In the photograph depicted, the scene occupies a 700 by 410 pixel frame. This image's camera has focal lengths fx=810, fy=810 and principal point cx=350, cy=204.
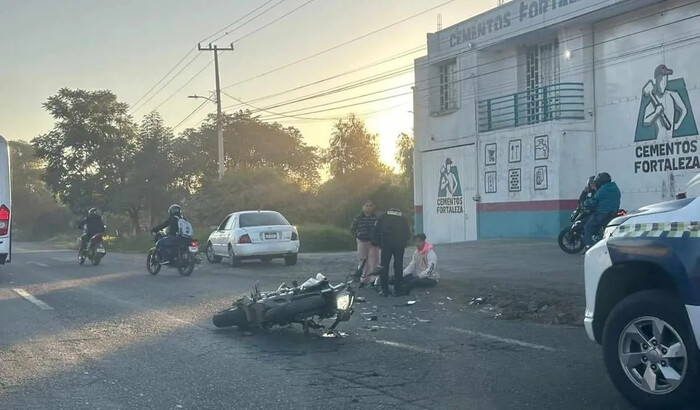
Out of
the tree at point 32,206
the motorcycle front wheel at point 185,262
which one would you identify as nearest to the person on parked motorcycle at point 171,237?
the motorcycle front wheel at point 185,262

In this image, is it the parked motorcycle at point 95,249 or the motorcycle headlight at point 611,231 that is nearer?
the motorcycle headlight at point 611,231

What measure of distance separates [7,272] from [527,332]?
50.8 feet

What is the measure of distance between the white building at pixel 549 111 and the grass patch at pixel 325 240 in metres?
4.49

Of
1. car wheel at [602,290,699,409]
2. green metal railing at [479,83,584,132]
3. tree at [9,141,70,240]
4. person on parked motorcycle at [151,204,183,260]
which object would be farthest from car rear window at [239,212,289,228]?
tree at [9,141,70,240]

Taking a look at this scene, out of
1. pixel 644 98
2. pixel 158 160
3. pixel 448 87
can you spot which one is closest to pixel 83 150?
pixel 158 160

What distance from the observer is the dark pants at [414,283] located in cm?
1375

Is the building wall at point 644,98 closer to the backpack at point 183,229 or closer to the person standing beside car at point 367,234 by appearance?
the person standing beside car at point 367,234

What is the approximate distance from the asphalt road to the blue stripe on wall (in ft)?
41.6

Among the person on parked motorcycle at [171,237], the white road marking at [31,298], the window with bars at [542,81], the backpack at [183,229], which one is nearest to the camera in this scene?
the white road marking at [31,298]

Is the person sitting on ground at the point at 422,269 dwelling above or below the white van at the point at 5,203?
below

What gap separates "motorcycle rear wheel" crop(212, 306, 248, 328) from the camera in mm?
9812

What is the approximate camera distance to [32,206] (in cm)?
9562

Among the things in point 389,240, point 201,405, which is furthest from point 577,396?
point 389,240

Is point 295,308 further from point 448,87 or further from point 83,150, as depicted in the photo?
point 83,150
